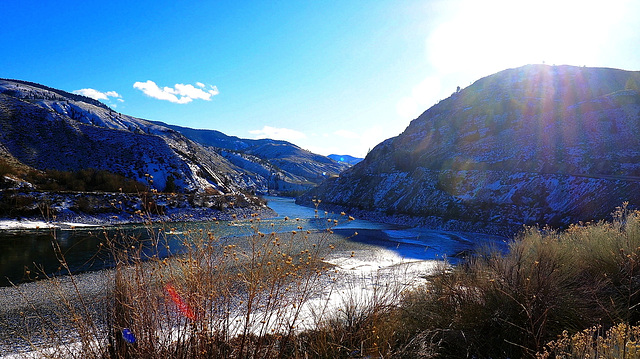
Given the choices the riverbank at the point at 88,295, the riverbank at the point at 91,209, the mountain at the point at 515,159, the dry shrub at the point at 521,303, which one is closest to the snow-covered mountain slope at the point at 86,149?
the riverbank at the point at 91,209

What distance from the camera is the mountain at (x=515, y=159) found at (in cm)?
3009

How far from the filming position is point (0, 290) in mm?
9781

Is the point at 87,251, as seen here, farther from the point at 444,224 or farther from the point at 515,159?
the point at 515,159

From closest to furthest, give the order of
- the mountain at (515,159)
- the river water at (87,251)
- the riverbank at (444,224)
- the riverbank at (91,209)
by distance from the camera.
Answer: the river water at (87,251)
the riverbank at (91,209)
the riverbank at (444,224)
the mountain at (515,159)

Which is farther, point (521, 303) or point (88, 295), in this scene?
point (88, 295)

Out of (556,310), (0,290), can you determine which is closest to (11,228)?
(0,290)

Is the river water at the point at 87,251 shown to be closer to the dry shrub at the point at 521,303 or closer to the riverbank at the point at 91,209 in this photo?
the riverbank at the point at 91,209

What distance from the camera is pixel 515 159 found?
127ft

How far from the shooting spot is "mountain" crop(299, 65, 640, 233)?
3009cm

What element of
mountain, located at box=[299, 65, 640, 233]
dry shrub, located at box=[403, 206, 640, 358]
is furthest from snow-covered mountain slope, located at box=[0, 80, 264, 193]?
dry shrub, located at box=[403, 206, 640, 358]

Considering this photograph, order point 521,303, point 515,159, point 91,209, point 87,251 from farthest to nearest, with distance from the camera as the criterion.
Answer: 1. point 515,159
2. point 91,209
3. point 87,251
4. point 521,303

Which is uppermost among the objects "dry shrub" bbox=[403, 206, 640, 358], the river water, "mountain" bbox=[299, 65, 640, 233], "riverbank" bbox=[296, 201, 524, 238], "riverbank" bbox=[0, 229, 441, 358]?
"mountain" bbox=[299, 65, 640, 233]

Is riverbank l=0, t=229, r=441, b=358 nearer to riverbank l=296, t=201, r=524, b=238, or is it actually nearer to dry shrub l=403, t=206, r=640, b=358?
dry shrub l=403, t=206, r=640, b=358

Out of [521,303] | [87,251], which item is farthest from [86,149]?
[521,303]
